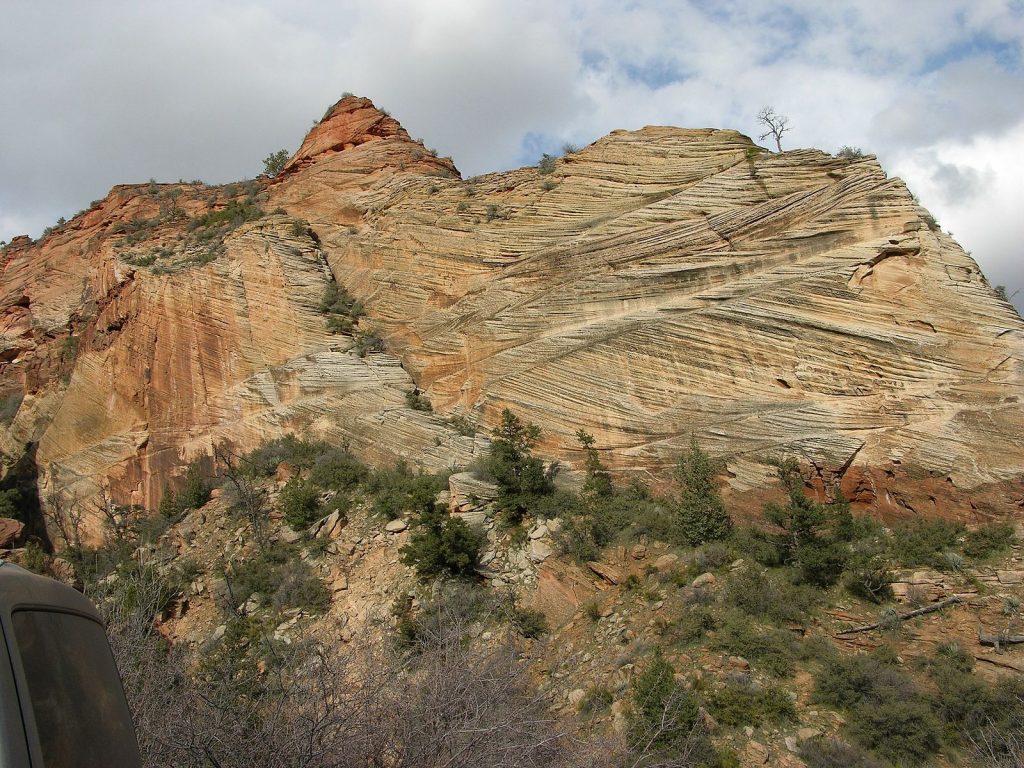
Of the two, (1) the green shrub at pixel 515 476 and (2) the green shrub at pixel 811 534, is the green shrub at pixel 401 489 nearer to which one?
(1) the green shrub at pixel 515 476

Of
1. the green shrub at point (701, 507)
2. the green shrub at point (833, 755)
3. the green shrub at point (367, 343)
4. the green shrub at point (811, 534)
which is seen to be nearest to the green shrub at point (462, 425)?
the green shrub at point (367, 343)

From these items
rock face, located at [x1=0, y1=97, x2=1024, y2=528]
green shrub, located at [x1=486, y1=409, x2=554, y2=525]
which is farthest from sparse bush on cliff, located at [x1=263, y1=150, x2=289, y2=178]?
green shrub, located at [x1=486, y1=409, x2=554, y2=525]

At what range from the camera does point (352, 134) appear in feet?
86.0

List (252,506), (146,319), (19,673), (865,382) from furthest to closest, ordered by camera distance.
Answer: (146,319)
(252,506)
(865,382)
(19,673)

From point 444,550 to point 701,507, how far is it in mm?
5577

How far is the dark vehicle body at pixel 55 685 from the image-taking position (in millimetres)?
1860

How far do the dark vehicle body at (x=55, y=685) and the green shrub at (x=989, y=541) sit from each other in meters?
12.9

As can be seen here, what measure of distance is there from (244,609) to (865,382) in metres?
15.2

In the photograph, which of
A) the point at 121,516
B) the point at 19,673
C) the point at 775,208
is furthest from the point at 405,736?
the point at 121,516

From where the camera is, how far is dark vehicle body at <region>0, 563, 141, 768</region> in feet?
6.10

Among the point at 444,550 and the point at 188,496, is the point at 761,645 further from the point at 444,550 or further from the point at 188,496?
the point at 188,496

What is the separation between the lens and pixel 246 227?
23.6 metres

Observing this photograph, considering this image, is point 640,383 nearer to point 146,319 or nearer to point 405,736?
point 405,736

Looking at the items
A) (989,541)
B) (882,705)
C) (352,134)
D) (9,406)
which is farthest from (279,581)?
(9,406)
